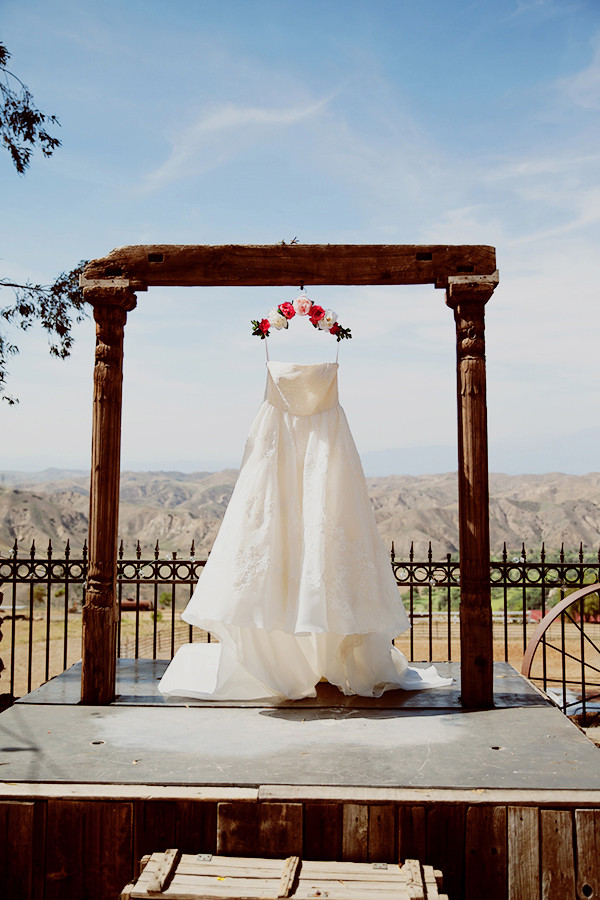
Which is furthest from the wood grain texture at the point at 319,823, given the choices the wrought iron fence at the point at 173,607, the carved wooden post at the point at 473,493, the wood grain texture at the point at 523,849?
the wrought iron fence at the point at 173,607

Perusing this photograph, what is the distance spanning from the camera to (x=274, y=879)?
3.07m

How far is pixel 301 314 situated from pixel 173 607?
2.97 metres

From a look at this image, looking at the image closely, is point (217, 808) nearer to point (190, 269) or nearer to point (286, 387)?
point (286, 387)

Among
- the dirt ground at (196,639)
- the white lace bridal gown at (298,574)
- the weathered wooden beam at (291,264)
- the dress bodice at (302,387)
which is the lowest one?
the dirt ground at (196,639)

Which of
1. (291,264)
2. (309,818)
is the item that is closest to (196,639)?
Result: (291,264)

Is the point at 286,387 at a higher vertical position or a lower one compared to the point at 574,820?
higher

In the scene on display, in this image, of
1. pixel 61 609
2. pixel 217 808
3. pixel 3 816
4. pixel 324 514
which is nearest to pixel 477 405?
pixel 324 514

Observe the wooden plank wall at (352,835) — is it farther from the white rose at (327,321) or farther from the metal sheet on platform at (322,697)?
the white rose at (327,321)

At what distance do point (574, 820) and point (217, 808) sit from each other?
157 cm

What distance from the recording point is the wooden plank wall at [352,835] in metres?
3.30

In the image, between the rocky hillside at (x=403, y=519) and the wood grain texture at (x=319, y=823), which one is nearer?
the wood grain texture at (x=319, y=823)

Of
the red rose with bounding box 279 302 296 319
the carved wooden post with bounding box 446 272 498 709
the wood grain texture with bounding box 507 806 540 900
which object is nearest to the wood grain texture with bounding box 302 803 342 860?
the wood grain texture with bounding box 507 806 540 900

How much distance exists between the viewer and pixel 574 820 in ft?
10.8

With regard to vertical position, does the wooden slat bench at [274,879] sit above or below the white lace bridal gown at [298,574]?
below
